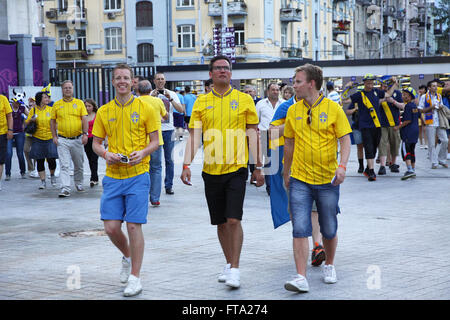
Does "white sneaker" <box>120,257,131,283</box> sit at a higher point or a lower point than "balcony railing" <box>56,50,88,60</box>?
lower

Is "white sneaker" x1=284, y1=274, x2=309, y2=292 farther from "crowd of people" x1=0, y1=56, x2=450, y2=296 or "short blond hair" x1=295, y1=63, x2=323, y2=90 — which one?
"short blond hair" x1=295, y1=63, x2=323, y2=90

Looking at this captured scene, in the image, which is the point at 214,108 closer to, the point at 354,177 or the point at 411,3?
the point at 354,177

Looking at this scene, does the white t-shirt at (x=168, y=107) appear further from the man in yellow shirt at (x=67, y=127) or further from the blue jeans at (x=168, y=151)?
the man in yellow shirt at (x=67, y=127)

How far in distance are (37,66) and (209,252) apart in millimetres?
21323

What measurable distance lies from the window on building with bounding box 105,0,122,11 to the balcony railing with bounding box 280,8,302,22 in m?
11.7

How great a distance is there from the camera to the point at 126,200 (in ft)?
19.7

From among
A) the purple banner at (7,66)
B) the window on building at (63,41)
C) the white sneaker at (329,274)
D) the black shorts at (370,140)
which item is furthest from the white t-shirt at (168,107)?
the window on building at (63,41)

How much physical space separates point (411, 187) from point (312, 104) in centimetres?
792

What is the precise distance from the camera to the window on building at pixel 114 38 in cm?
5450

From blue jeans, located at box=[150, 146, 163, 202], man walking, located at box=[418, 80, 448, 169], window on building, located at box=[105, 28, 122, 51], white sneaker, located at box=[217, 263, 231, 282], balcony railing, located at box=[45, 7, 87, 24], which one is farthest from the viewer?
balcony railing, located at box=[45, 7, 87, 24]

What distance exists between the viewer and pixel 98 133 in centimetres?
620

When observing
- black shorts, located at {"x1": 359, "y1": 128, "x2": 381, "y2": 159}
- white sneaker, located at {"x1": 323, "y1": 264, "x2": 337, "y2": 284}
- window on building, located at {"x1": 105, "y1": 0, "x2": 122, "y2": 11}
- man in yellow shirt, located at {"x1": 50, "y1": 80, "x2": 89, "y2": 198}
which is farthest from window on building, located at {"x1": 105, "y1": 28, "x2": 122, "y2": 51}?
white sneaker, located at {"x1": 323, "y1": 264, "x2": 337, "y2": 284}

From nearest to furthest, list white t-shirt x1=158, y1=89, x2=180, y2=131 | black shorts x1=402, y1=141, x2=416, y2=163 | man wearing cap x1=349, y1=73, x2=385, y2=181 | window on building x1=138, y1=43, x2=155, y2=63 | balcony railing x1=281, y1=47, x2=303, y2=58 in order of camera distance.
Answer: white t-shirt x1=158, y1=89, x2=180, y2=131 < man wearing cap x1=349, y1=73, x2=385, y2=181 < black shorts x1=402, y1=141, x2=416, y2=163 < window on building x1=138, y1=43, x2=155, y2=63 < balcony railing x1=281, y1=47, x2=303, y2=58

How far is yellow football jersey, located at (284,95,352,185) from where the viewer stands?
5973 millimetres
